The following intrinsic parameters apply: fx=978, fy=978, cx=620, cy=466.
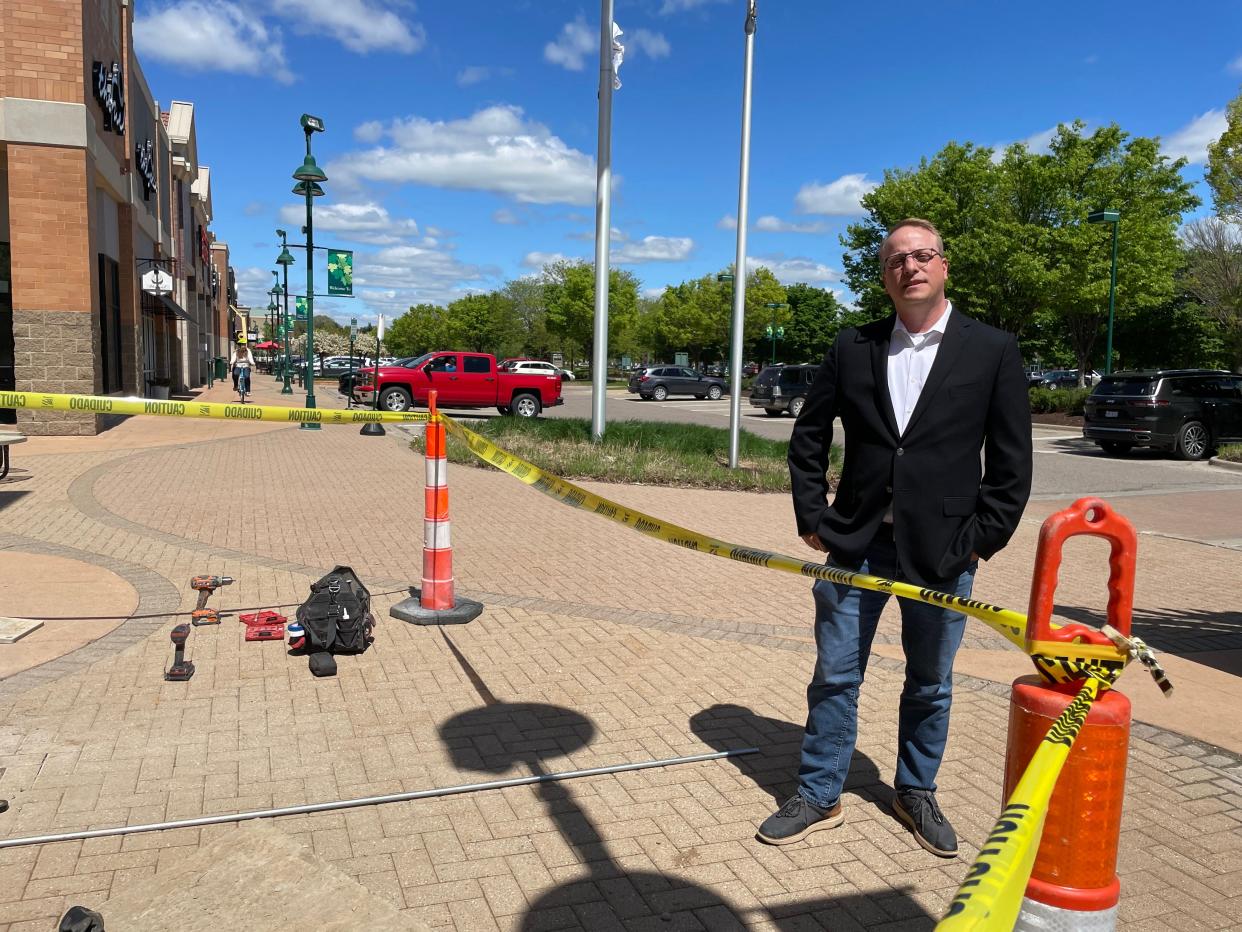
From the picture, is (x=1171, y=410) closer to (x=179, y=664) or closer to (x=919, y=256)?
(x=919, y=256)

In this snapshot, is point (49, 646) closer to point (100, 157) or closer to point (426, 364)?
point (100, 157)

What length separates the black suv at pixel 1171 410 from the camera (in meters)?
19.3

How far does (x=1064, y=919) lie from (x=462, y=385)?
26.4m

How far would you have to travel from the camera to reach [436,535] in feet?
20.1

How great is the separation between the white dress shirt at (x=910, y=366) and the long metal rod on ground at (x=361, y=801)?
1777 millimetres

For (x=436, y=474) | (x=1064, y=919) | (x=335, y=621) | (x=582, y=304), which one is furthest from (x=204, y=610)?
(x=582, y=304)

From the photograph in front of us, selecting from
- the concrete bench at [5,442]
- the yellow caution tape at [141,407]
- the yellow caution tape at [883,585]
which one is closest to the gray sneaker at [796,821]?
the yellow caution tape at [883,585]

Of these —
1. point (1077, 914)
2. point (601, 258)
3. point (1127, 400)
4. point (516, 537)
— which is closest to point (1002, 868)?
point (1077, 914)

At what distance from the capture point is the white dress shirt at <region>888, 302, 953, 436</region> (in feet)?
10.5

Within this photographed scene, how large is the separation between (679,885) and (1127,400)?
19564 mm

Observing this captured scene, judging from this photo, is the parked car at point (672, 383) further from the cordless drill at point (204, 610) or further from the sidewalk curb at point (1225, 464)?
the cordless drill at point (204, 610)

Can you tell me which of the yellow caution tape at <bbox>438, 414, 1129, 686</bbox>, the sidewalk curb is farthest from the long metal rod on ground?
the sidewalk curb

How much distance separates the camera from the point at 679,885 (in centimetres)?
313

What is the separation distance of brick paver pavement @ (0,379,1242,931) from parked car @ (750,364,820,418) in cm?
2491
